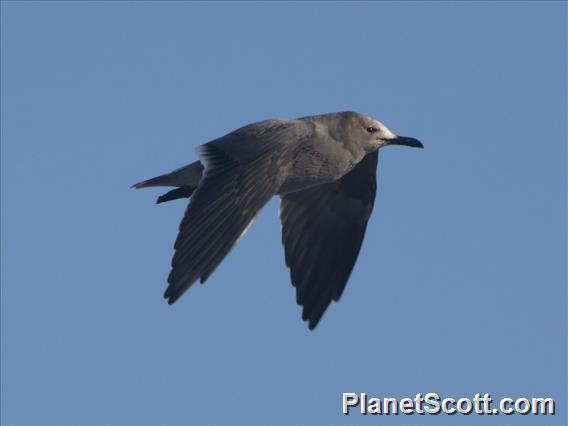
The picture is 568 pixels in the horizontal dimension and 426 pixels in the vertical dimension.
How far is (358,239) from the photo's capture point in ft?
58.6

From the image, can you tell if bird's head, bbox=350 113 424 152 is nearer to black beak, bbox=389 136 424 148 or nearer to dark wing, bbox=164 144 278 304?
black beak, bbox=389 136 424 148

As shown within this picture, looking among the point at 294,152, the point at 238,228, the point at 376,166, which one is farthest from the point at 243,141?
the point at 376,166

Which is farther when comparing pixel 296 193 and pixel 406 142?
pixel 296 193

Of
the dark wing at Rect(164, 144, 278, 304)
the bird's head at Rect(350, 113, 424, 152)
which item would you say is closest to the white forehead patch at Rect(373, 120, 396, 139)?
the bird's head at Rect(350, 113, 424, 152)

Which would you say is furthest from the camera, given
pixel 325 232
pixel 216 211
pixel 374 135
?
pixel 325 232

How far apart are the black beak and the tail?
2.53 metres

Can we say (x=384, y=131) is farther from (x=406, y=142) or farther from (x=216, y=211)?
(x=216, y=211)

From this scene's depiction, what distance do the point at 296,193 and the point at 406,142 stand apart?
5.62ft

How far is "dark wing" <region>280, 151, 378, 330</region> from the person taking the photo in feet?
57.1

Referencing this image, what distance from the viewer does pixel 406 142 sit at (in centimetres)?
1714

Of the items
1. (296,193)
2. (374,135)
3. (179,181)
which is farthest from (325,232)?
(179,181)

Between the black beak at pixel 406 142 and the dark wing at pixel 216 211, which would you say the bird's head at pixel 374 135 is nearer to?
the black beak at pixel 406 142

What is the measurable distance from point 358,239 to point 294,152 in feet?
8.30

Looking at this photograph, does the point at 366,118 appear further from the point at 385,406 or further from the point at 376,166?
the point at 385,406
